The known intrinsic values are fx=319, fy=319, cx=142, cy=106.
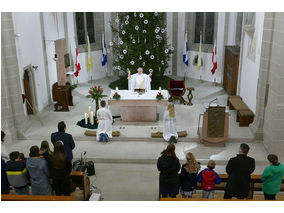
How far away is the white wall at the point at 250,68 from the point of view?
10.5 metres

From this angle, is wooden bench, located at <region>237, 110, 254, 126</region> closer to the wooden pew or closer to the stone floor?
the stone floor

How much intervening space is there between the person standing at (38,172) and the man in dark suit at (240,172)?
3.26 metres

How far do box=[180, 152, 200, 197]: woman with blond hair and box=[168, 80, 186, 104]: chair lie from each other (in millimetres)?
7641

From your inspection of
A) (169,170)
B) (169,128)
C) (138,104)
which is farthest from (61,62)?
(169,170)

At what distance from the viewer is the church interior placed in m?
8.85

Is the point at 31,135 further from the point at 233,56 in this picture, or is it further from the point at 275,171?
the point at 233,56

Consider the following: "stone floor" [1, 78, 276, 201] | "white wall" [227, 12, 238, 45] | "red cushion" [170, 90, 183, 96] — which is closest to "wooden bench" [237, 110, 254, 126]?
"stone floor" [1, 78, 276, 201]

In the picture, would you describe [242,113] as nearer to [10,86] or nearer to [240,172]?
[240,172]

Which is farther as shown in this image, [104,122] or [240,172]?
[104,122]

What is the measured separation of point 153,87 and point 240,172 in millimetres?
10697

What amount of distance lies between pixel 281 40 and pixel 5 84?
8118 mm

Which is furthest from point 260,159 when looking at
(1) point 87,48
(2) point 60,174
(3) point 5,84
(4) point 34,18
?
(1) point 87,48

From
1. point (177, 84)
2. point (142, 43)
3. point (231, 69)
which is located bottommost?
point (177, 84)

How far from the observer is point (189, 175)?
592 cm
